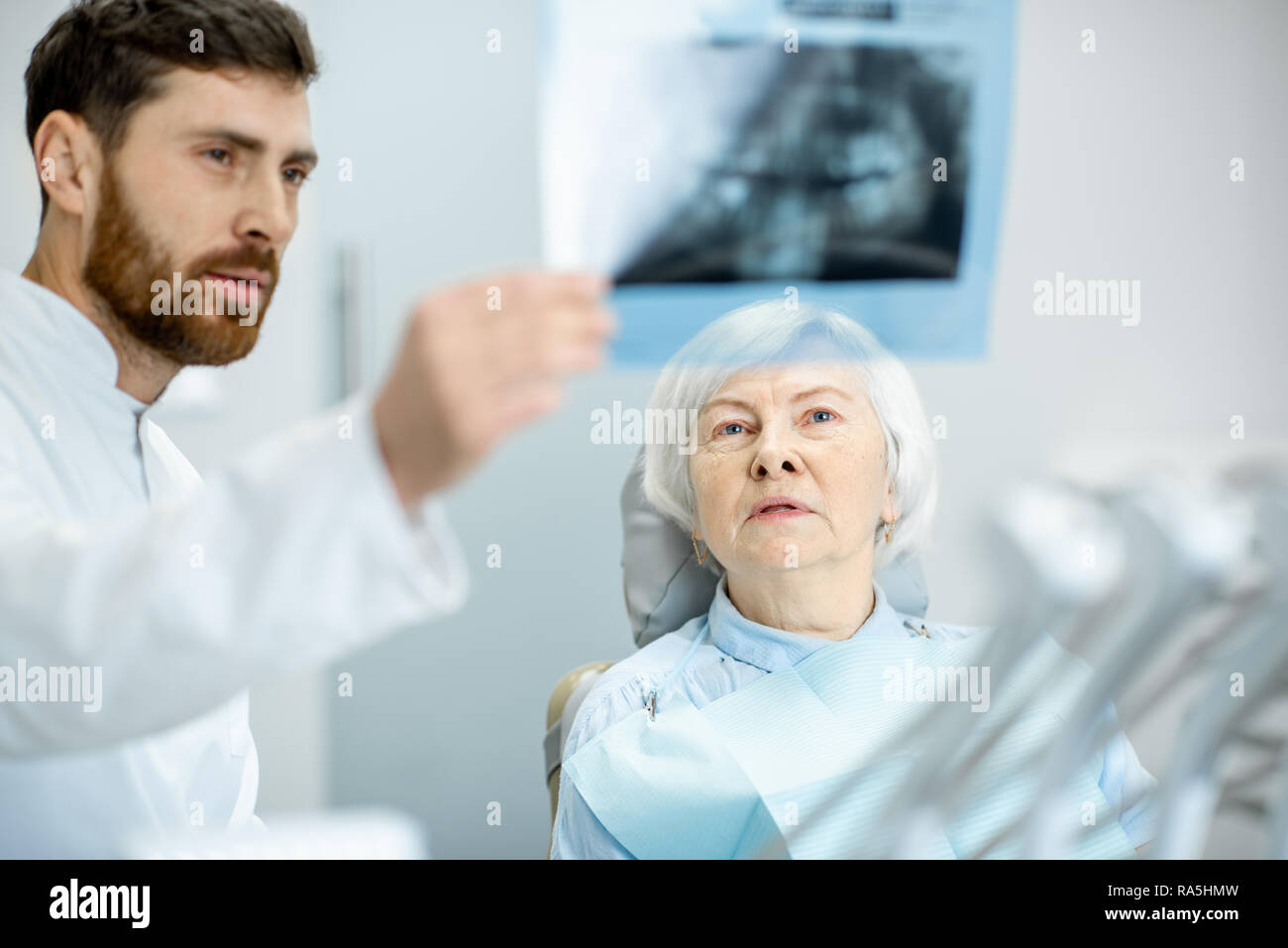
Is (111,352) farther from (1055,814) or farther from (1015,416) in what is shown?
(1015,416)

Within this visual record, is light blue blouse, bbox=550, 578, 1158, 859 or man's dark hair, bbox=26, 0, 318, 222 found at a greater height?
man's dark hair, bbox=26, 0, 318, 222

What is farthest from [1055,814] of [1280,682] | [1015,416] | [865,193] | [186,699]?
[1015,416]

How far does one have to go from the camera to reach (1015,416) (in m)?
1.22

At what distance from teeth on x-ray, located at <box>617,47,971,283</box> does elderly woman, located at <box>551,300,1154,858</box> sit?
0.06 meters

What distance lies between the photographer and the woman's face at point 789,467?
0.87 m

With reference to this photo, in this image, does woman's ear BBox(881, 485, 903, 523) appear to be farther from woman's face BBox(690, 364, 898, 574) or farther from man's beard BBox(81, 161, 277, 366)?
man's beard BBox(81, 161, 277, 366)

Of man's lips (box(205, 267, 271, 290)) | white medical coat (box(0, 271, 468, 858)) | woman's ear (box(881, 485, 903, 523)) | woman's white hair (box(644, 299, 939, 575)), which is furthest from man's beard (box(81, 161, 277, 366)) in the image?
woman's ear (box(881, 485, 903, 523))

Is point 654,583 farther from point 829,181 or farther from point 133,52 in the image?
point 133,52

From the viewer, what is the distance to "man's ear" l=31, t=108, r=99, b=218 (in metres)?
0.78

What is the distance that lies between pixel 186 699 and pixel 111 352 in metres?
0.43

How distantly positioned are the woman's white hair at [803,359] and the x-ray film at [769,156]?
0.06ft

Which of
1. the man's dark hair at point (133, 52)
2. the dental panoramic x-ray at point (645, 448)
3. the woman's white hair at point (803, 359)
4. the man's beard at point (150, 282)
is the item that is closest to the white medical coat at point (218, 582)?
the dental panoramic x-ray at point (645, 448)

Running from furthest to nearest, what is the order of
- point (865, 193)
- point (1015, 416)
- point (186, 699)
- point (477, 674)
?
point (477, 674)
point (1015, 416)
point (865, 193)
point (186, 699)

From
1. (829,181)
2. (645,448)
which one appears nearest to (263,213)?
(645,448)
